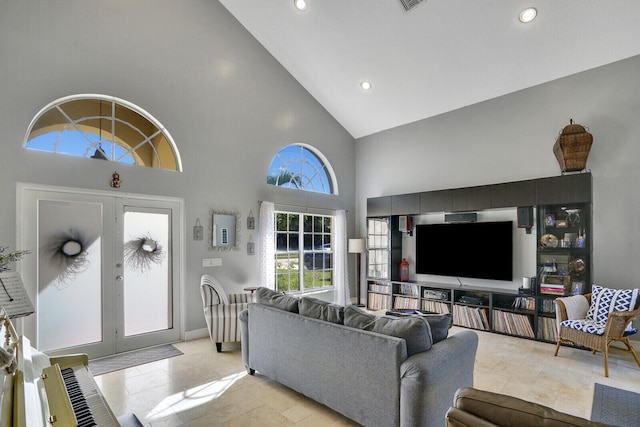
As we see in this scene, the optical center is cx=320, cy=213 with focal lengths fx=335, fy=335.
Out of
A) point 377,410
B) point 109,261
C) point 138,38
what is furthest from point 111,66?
point 377,410

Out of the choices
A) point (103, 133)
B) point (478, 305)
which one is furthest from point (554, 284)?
point (103, 133)

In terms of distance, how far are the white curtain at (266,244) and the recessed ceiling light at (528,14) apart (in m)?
4.06

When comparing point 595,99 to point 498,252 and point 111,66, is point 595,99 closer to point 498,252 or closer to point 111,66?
point 498,252

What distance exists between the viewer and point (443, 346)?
2262 mm

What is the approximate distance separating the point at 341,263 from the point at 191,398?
394 cm

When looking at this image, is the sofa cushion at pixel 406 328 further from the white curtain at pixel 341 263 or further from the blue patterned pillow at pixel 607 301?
the white curtain at pixel 341 263

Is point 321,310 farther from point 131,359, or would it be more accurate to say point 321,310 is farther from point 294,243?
point 294,243

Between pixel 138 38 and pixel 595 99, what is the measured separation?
5.85m

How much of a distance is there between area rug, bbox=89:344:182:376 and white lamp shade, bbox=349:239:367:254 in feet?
11.5

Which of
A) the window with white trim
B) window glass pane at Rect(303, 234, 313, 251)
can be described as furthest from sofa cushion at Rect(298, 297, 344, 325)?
window glass pane at Rect(303, 234, 313, 251)

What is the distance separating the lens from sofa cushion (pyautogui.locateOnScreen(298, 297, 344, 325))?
8.53 ft

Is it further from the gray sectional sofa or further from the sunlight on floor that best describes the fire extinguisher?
the sunlight on floor

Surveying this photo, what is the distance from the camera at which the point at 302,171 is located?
6203mm

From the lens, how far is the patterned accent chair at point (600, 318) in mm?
3400
